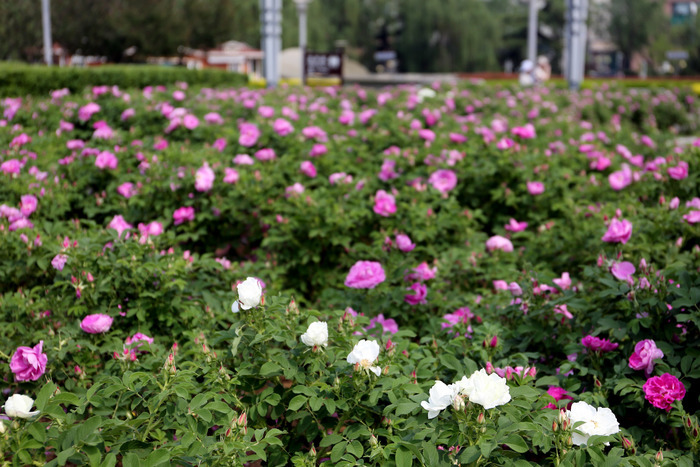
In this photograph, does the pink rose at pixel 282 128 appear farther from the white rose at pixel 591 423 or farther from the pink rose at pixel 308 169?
the white rose at pixel 591 423

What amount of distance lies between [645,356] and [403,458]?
2.71 ft

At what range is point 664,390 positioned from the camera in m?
1.80

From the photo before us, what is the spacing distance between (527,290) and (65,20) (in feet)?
82.6

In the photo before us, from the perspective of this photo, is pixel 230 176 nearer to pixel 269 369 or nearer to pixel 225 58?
pixel 269 369

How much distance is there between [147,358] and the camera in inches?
79.5

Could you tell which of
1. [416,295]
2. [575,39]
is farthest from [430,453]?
[575,39]

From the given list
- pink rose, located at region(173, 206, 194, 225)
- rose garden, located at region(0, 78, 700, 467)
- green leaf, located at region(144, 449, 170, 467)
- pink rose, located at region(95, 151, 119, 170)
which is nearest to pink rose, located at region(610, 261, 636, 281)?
rose garden, located at region(0, 78, 700, 467)

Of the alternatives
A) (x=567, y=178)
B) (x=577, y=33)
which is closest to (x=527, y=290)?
(x=567, y=178)

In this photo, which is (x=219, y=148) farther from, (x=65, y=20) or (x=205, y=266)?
(x=65, y=20)

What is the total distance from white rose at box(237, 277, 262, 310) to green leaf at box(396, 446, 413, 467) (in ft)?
1.61

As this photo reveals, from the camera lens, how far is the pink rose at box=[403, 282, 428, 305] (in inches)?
104

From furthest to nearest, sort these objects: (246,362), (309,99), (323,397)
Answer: (309,99), (246,362), (323,397)

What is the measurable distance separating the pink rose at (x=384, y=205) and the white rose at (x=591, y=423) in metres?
1.82

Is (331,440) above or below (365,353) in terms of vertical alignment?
below
